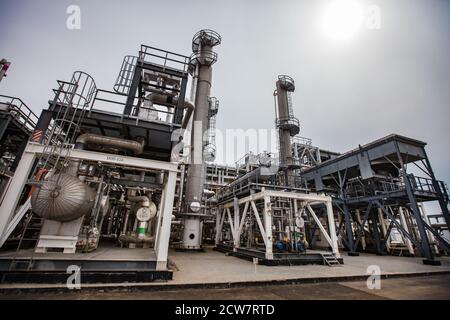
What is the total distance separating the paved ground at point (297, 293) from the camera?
14.8 feet

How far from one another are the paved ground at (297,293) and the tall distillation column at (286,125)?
1066cm

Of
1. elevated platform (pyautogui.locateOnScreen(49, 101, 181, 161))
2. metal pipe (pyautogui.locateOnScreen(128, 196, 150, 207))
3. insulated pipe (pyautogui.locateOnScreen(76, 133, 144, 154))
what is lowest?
metal pipe (pyautogui.locateOnScreen(128, 196, 150, 207))

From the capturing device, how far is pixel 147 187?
815cm

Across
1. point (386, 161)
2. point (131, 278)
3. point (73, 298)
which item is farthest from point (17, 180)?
point (386, 161)

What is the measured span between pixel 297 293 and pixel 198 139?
40.8 ft

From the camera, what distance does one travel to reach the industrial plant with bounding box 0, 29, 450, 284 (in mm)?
5707

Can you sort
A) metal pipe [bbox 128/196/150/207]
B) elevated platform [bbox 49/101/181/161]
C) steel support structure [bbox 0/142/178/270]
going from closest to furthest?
steel support structure [bbox 0/142/178/270], elevated platform [bbox 49/101/181/161], metal pipe [bbox 128/196/150/207]

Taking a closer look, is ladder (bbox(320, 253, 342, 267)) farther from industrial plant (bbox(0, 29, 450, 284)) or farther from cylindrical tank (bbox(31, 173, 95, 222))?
cylindrical tank (bbox(31, 173, 95, 222))

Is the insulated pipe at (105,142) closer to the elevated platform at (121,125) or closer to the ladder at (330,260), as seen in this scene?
the elevated platform at (121,125)

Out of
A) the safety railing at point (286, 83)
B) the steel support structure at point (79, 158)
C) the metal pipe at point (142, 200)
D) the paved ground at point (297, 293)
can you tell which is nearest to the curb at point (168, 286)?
the paved ground at point (297, 293)

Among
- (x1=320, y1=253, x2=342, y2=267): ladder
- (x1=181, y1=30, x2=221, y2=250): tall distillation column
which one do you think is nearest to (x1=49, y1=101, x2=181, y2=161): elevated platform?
(x1=181, y1=30, x2=221, y2=250): tall distillation column

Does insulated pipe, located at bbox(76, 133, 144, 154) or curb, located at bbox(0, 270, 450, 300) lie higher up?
insulated pipe, located at bbox(76, 133, 144, 154)

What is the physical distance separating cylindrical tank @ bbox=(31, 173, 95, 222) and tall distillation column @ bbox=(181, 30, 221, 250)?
8.09 m
